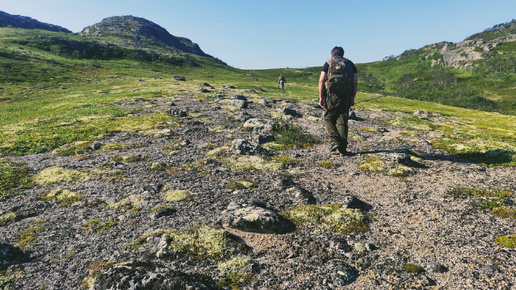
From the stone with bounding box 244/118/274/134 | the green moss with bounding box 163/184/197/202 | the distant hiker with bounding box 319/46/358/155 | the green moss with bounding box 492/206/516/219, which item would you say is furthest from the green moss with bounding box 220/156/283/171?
the green moss with bounding box 492/206/516/219

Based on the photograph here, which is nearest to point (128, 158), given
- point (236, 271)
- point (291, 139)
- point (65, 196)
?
point (65, 196)

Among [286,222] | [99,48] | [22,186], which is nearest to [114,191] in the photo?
[22,186]

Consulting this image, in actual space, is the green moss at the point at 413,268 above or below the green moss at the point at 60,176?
above

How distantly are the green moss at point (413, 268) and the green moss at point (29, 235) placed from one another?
11.6 metres

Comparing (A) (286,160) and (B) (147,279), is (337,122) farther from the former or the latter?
(B) (147,279)

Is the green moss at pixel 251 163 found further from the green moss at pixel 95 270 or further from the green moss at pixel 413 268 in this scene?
the green moss at pixel 413 268

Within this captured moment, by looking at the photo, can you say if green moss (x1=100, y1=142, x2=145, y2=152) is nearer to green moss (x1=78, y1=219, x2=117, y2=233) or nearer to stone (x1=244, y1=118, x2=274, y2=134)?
stone (x1=244, y1=118, x2=274, y2=134)

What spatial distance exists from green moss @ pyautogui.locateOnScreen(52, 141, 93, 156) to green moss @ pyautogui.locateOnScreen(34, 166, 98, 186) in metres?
4.09

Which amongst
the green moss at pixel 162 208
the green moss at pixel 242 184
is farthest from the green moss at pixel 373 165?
the green moss at pixel 162 208

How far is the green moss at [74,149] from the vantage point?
19.7 m

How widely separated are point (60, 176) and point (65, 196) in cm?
316

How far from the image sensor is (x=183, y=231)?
882 cm

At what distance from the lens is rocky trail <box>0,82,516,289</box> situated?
6727mm

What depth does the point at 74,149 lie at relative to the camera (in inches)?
801
